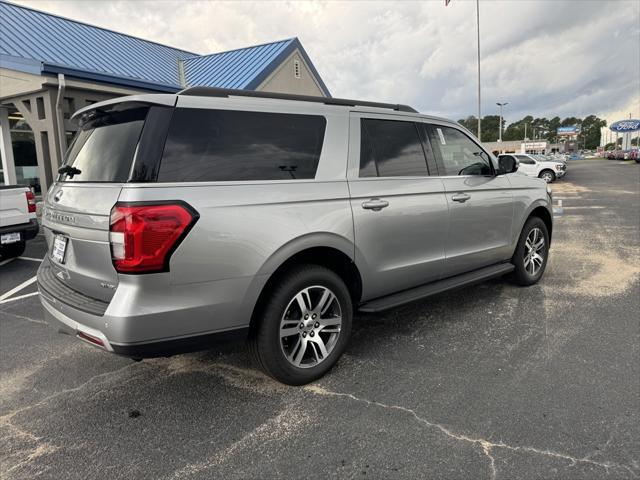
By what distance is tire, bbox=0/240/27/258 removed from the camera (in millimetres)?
7953

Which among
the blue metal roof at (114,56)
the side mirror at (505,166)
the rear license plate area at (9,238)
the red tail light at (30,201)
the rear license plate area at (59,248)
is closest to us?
the rear license plate area at (59,248)

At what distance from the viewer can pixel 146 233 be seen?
2502 mm

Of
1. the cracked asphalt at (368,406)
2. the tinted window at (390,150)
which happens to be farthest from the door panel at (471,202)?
the cracked asphalt at (368,406)

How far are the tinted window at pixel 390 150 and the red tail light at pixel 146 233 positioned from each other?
5.13 feet

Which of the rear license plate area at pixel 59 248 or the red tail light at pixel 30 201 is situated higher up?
the red tail light at pixel 30 201

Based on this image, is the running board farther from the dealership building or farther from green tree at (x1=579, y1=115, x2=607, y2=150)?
green tree at (x1=579, y1=115, x2=607, y2=150)

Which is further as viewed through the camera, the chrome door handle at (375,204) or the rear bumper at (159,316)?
the chrome door handle at (375,204)

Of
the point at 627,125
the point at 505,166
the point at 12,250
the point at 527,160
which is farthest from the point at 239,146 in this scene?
the point at 627,125

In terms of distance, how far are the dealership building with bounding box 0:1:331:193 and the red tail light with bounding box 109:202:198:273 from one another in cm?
1110

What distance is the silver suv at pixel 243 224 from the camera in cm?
258

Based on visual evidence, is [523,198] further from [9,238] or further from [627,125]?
[627,125]

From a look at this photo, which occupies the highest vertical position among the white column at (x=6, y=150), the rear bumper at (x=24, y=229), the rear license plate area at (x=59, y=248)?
the white column at (x=6, y=150)

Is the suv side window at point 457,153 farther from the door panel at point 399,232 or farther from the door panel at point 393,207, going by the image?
the door panel at point 399,232

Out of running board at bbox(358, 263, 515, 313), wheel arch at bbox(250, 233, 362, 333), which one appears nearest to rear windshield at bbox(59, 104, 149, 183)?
wheel arch at bbox(250, 233, 362, 333)
